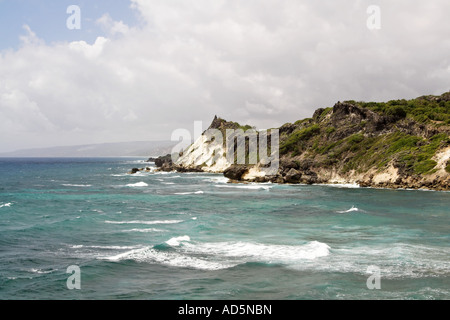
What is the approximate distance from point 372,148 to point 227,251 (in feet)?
202

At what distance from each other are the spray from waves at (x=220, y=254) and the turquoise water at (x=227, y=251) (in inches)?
Result: 2.4

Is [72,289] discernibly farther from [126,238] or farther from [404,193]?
[404,193]

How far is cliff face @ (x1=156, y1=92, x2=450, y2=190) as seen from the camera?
64562 millimetres

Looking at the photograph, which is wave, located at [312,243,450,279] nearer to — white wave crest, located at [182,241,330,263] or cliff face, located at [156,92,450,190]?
white wave crest, located at [182,241,330,263]

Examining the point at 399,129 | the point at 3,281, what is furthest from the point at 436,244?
the point at 399,129

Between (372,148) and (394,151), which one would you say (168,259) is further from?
(372,148)

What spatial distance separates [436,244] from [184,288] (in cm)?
1764

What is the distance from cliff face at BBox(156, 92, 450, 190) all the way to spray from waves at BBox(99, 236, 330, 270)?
4613cm

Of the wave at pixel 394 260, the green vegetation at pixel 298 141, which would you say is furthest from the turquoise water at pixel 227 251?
the green vegetation at pixel 298 141

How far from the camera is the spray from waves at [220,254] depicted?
21172mm

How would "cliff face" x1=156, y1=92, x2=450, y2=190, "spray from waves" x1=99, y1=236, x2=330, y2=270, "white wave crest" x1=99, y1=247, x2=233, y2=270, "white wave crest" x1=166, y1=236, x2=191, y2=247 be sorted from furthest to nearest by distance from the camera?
"cliff face" x1=156, y1=92, x2=450, y2=190 < "white wave crest" x1=166, y1=236, x2=191, y2=247 < "spray from waves" x1=99, y1=236, x2=330, y2=270 < "white wave crest" x1=99, y1=247, x2=233, y2=270

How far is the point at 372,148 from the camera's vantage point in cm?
7675

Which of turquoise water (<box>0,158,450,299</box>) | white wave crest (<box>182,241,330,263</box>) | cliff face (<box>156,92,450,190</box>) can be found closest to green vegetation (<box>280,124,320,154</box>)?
cliff face (<box>156,92,450,190</box>)
